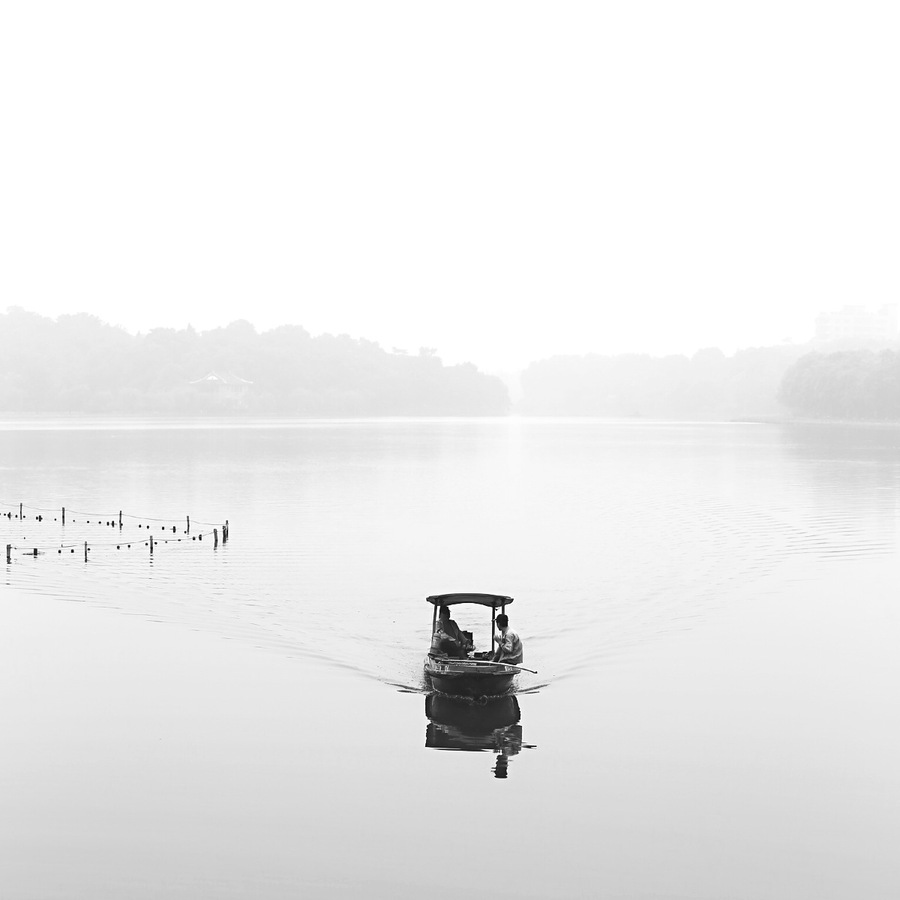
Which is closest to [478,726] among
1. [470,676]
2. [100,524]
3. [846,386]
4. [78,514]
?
[470,676]

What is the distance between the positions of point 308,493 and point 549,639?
124 feet

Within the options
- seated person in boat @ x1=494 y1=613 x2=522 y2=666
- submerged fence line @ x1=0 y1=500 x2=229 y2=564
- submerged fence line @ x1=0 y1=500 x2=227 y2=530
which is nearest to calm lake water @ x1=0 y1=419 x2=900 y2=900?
submerged fence line @ x1=0 y1=500 x2=229 y2=564

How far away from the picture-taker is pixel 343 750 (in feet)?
58.7

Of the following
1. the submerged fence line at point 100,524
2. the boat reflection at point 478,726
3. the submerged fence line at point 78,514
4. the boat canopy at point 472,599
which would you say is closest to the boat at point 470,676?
the boat reflection at point 478,726

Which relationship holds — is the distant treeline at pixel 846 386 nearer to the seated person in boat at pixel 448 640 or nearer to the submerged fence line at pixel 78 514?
the submerged fence line at pixel 78 514

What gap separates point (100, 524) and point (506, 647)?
1192 inches

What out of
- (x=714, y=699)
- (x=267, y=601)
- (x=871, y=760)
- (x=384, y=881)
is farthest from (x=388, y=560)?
(x=384, y=881)

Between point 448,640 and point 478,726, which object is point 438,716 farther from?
point 448,640

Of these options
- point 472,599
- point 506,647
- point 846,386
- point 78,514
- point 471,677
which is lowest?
point 78,514

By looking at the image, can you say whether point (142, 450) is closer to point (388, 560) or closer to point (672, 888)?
point (388, 560)

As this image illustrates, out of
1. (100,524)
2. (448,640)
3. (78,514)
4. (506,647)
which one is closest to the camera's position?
(448,640)

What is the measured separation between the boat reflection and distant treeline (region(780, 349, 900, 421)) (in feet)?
496

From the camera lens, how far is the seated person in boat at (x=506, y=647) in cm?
2147

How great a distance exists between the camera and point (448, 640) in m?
21.5
